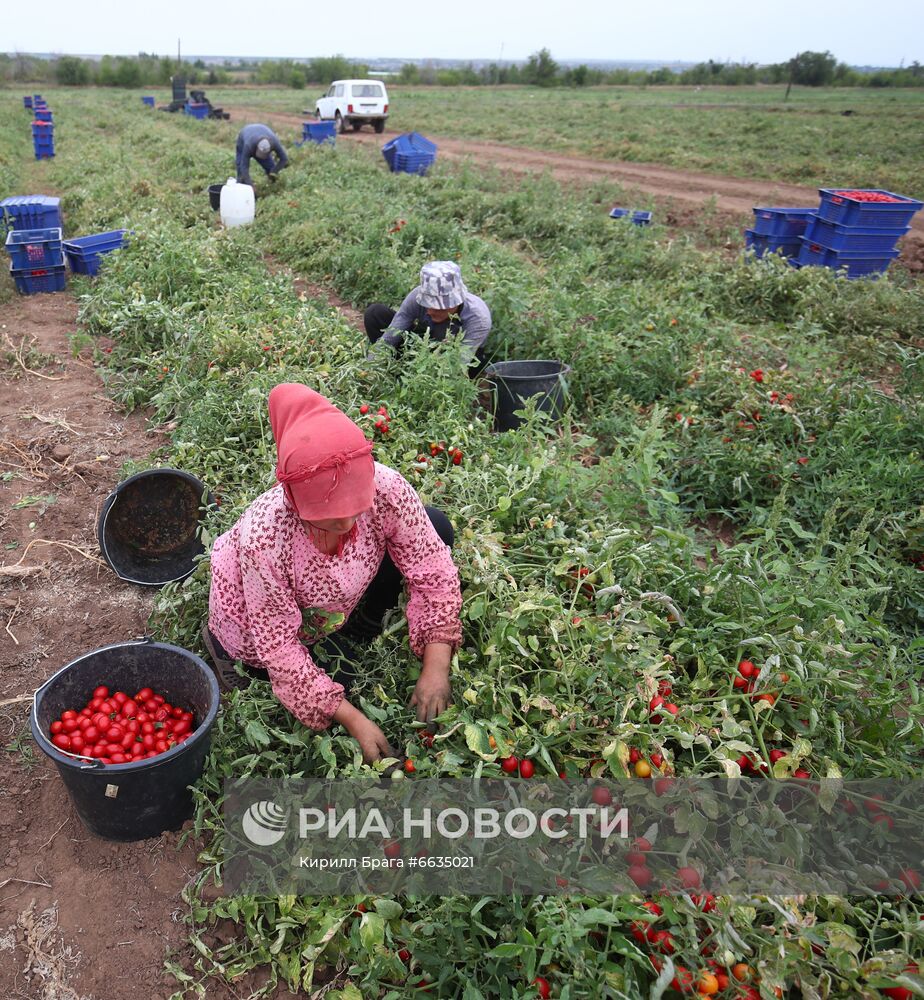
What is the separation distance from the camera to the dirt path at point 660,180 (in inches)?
475

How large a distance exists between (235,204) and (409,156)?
4660 millimetres

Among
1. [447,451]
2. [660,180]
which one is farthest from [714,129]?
[447,451]

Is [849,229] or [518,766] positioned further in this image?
[849,229]

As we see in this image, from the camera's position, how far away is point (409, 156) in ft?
39.6

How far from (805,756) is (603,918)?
78cm

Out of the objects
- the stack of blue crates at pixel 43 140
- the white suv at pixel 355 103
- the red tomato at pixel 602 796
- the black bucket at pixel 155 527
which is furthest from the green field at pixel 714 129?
the red tomato at pixel 602 796

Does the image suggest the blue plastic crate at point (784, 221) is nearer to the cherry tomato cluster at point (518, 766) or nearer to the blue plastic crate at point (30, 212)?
the cherry tomato cluster at point (518, 766)

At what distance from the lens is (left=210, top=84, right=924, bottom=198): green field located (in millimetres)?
15328

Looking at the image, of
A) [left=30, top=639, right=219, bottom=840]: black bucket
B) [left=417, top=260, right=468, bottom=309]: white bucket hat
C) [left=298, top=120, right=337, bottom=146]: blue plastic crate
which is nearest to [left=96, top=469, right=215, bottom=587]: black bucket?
[left=30, top=639, right=219, bottom=840]: black bucket

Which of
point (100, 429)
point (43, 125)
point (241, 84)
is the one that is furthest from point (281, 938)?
point (241, 84)

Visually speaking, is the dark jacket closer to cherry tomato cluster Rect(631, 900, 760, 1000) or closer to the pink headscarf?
the pink headscarf

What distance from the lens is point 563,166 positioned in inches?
642

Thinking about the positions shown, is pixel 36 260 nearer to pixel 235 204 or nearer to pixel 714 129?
pixel 235 204

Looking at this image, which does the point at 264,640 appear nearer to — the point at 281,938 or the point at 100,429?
the point at 281,938
